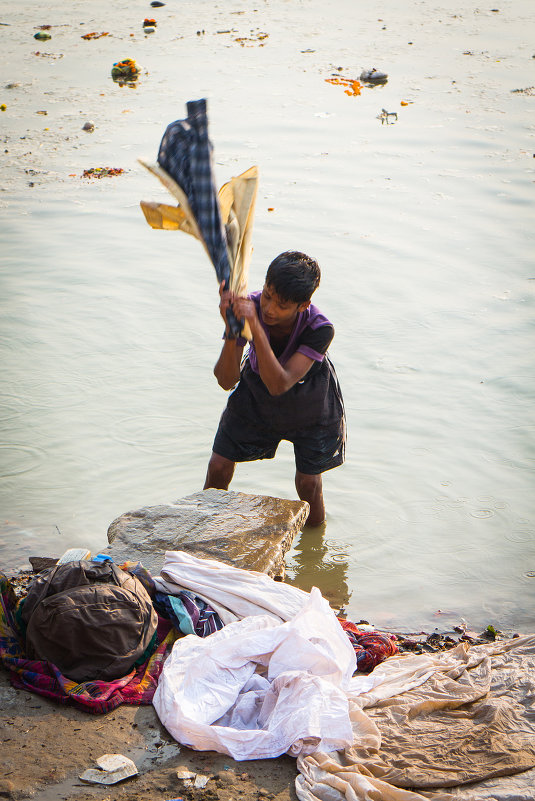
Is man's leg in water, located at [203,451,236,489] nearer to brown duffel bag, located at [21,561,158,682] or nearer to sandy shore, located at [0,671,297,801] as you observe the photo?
brown duffel bag, located at [21,561,158,682]

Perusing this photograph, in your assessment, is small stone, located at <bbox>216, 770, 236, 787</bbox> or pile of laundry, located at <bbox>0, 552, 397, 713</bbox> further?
pile of laundry, located at <bbox>0, 552, 397, 713</bbox>

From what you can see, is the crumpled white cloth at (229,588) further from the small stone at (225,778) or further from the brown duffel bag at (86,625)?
the small stone at (225,778)

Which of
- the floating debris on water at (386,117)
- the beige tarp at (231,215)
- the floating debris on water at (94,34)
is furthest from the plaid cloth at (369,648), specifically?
the floating debris on water at (94,34)

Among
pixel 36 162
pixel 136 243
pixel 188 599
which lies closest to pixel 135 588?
pixel 188 599

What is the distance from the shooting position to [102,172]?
32.4 feet

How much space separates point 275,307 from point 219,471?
3.61ft

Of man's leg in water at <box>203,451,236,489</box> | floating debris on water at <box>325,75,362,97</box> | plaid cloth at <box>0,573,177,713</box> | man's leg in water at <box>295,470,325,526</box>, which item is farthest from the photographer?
floating debris on water at <box>325,75,362,97</box>

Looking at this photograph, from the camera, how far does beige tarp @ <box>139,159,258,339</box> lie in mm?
3324

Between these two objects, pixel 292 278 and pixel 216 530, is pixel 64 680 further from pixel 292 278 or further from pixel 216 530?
pixel 292 278

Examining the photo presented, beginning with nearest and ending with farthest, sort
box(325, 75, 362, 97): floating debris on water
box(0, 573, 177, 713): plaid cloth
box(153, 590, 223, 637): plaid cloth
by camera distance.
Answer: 1. box(0, 573, 177, 713): plaid cloth
2. box(153, 590, 223, 637): plaid cloth
3. box(325, 75, 362, 97): floating debris on water

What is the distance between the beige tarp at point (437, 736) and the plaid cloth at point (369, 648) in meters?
0.06

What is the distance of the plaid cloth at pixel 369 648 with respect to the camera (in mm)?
3408

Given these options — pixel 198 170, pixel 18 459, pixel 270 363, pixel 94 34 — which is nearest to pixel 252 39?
pixel 94 34

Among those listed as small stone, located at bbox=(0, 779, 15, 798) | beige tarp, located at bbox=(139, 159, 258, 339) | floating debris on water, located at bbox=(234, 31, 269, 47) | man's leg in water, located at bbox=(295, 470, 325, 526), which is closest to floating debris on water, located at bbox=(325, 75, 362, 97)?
floating debris on water, located at bbox=(234, 31, 269, 47)
